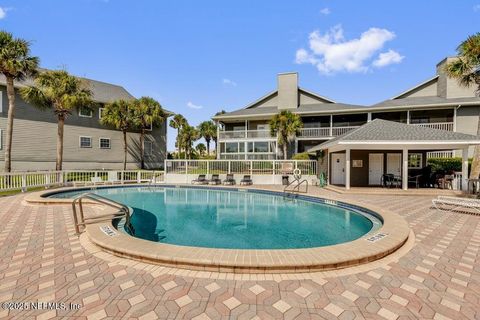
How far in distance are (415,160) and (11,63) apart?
1122 inches

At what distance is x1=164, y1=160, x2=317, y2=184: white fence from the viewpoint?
57.6 feet

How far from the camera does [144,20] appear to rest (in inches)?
480

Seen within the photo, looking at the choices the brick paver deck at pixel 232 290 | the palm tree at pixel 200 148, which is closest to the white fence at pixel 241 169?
the brick paver deck at pixel 232 290

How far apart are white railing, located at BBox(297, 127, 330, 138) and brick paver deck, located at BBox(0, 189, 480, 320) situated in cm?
2001

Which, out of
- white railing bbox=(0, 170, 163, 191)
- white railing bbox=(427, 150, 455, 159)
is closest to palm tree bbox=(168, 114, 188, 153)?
white railing bbox=(0, 170, 163, 191)

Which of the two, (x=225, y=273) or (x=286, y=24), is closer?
(x=225, y=273)

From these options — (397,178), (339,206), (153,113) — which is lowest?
(339,206)

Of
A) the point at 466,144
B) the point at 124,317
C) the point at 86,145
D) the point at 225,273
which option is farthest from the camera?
the point at 86,145

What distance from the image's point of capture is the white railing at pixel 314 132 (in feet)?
76.9

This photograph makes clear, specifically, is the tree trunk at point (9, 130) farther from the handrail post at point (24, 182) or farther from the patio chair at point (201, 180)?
the patio chair at point (201, 180)

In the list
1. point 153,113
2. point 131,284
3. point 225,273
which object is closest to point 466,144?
point 225,273

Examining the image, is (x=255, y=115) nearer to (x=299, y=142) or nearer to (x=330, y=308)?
(x=299, y=142)

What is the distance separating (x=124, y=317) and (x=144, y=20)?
14187 millimetres

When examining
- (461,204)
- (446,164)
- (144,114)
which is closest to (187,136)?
(144,114)
